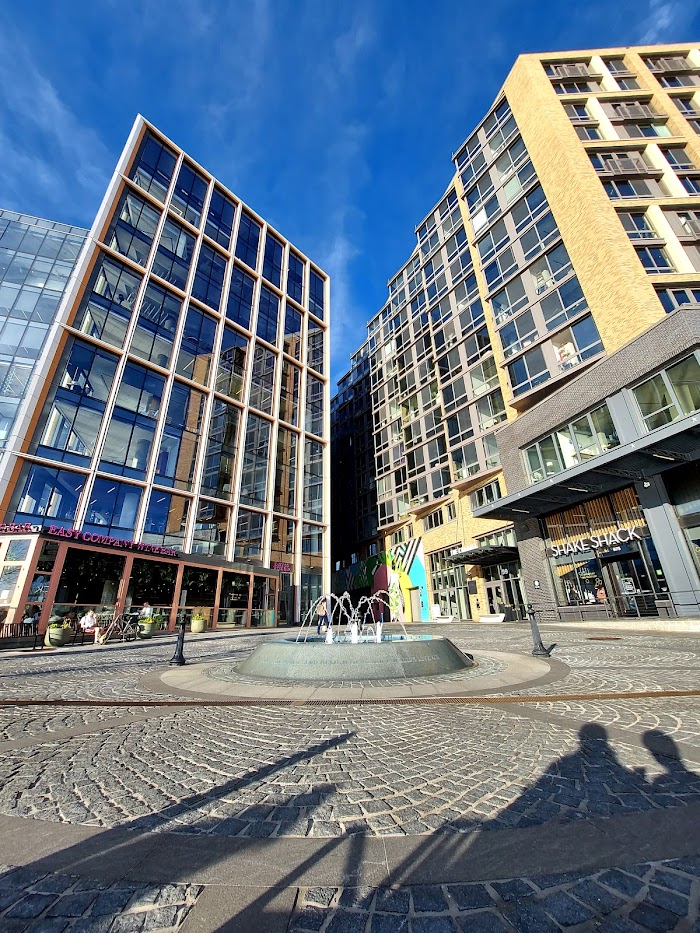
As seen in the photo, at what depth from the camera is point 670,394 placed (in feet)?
54.3

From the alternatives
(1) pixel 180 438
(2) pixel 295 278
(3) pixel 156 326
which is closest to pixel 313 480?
(1) pixel 180 438

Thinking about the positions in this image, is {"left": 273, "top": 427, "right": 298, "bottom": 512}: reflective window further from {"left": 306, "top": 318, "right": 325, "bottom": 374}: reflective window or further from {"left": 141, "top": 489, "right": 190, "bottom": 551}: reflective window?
{"left": 306, "top": 318, "right": 325, "bottom": 374}: reflective window

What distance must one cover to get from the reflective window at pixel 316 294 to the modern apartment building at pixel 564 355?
39.9ft

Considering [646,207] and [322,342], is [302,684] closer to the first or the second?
[646,207]

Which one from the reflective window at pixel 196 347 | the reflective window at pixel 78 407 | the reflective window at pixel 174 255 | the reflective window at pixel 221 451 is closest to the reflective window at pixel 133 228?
the reflective window at pixel 174 255

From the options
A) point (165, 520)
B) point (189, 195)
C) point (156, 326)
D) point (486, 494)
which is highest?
point (189, 195)

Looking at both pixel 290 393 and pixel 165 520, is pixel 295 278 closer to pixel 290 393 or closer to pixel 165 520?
pixel 290 393

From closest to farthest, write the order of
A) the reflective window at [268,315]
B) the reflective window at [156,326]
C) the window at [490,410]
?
the reflective window at [156,326]
the window at [490,410]
the reflective window at [268,315]

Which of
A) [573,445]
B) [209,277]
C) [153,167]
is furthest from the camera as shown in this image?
[209,277]

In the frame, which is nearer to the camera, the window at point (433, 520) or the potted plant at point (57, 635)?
the potted plant at point (57, 635)

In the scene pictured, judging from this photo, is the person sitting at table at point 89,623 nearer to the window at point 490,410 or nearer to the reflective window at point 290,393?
the reflective window at point 290,393

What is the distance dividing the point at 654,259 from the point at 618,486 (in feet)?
49.9

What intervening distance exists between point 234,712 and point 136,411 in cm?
2727

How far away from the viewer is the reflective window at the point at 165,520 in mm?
26234
